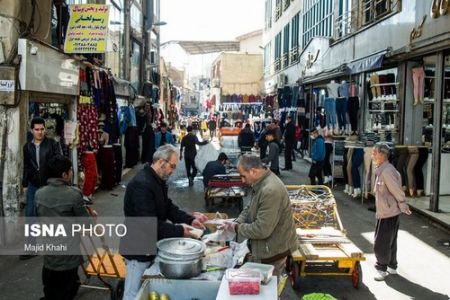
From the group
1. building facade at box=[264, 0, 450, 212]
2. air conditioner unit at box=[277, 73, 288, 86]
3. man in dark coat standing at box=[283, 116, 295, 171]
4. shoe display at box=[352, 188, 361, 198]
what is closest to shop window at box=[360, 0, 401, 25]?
building facade at box=[264, 0, 450, 212]

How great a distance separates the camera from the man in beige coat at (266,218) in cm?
473

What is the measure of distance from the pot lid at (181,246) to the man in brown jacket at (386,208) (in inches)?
138

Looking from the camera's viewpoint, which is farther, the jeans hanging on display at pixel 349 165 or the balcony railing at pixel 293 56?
the balcony railing at pixel 293 56

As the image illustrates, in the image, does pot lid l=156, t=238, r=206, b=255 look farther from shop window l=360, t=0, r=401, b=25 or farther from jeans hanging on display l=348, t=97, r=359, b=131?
jeans hanging on display l=348, t=97, r=359, b=131

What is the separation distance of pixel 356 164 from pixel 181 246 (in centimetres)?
922

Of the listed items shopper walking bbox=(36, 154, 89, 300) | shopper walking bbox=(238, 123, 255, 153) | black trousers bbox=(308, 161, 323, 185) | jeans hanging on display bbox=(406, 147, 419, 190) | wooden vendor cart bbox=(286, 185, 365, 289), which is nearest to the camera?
shopper walking bbox=(36, 154, 89, 300)

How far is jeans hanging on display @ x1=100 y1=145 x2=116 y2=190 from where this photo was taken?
13.9m

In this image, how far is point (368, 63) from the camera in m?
14.0

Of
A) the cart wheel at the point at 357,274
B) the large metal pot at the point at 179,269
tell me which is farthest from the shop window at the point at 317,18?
the large metal pot at the point at 179,269

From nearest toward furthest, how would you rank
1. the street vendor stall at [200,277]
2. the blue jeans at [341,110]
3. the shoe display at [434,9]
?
the street vendor stall at [200,277]
the shoe display at [434,9]
the blue jeans at [341,110]

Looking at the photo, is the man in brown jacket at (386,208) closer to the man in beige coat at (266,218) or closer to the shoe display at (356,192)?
the man in beige coat at (266,218)

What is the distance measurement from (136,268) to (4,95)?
4.95 metres

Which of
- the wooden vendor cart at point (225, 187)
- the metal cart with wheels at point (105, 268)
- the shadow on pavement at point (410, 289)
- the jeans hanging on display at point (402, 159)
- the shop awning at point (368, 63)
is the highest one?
the shop awning at point (368, 63)

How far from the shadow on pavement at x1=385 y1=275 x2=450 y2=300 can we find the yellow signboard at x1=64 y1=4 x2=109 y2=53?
23.3 ft
